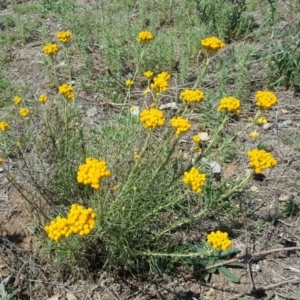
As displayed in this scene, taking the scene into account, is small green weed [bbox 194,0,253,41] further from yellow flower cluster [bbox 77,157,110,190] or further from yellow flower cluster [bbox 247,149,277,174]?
yellow flower cluster [bbox 77,157,110,190]

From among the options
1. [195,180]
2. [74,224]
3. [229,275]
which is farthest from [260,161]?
[74,224]

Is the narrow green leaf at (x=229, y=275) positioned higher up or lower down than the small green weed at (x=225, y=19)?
lower down

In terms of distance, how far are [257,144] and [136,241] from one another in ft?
4.54

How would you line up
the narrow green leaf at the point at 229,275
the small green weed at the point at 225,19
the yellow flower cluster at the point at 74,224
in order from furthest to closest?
1. the small green weed at the point at 225,19
2. the narrow green leaf at the point at 229,275
3. the yellow flower cluster at the point at 74,224

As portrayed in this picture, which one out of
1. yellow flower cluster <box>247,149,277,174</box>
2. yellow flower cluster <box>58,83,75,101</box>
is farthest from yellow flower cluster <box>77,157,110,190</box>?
yellow flower cluster <box>247,149,277,174</box>

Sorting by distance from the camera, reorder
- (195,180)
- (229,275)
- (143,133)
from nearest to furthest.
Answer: (195,180) < (229,275) < (143,133)

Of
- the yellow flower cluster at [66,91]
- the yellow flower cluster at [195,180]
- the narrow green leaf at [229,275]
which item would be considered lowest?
the narrow green leaf at [229,275]

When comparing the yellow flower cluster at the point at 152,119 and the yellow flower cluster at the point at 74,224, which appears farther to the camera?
the yellow flower cluster at the point at 152,119

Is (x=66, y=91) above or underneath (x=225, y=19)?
above

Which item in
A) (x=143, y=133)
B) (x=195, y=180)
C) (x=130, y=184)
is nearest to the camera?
(x=195, y=180)

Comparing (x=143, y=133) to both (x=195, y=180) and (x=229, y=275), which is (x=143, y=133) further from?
(x=195, y=180)

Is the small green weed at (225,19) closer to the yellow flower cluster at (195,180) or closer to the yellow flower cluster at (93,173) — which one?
the yellow flower cluster at (195,180)

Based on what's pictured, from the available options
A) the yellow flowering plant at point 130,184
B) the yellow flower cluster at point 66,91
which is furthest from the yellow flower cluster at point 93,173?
the yellow flower cluster at point 66,91

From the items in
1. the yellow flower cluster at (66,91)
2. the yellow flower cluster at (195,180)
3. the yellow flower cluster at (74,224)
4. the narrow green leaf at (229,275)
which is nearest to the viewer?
the yellow flower cluster at (74,224)
